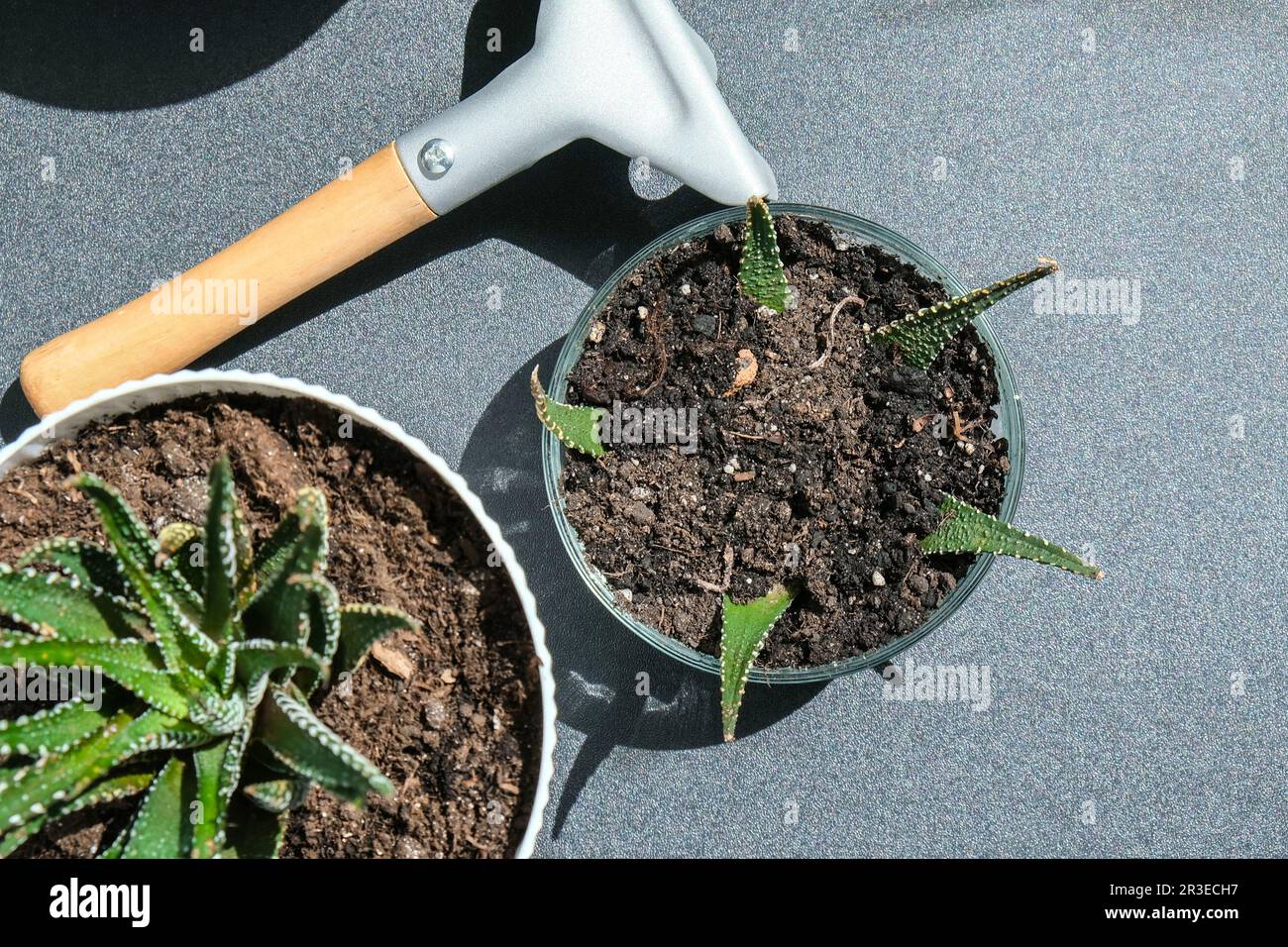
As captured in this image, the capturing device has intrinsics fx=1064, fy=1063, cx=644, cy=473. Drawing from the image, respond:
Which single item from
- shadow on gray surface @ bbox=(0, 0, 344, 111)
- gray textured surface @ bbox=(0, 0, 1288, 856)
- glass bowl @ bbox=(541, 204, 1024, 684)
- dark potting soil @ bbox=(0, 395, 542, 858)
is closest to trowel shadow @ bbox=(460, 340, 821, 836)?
gray textured surface @ bbox=(0, 0, 1288, 856)

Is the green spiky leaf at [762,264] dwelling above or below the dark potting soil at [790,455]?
above

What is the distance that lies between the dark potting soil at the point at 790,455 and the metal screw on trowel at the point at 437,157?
18 cm

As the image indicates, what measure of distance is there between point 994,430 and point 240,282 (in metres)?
0.62

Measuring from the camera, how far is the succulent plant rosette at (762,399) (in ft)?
2.35

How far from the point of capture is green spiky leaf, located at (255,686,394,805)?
0.52m

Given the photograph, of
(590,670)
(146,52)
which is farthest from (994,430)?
(146,52)

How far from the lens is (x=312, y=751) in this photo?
0.55 metres

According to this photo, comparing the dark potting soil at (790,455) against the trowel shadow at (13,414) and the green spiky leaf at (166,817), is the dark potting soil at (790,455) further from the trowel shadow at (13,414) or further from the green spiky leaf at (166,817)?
the trowel shadow at (13,414)

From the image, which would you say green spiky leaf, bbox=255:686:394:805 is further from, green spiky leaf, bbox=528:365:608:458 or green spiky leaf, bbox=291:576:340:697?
green spiky leaf, bbox=528:365:608:458

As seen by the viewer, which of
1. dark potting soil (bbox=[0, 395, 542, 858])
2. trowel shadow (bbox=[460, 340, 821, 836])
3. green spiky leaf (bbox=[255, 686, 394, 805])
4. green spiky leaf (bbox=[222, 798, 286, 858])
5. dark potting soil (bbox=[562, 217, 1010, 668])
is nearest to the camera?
green spiky leaf (bbox=[255, 686, 394, 805])

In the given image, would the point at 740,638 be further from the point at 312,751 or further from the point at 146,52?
the point at 146,52

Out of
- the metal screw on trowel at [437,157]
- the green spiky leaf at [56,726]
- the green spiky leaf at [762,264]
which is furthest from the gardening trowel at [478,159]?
the green spiky leaf at [56,726]
